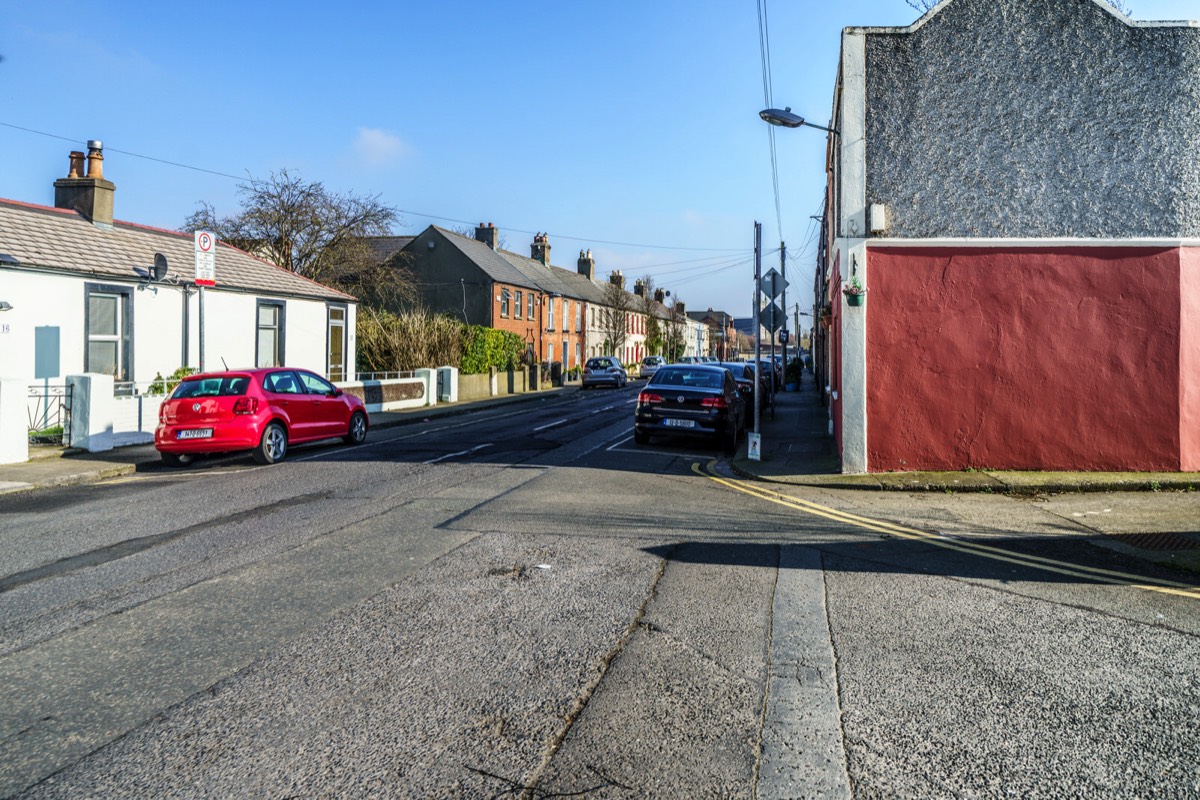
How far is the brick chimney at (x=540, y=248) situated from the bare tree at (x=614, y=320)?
6.77 metres

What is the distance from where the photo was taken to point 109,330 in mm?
17938

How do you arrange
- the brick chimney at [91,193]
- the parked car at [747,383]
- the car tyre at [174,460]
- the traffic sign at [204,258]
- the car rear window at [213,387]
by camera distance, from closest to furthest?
the car rear window at [213,387] → the car tyre at [174,460] → the traffic sign at [204,258] → the brick chimney at [91,193] → the parked car at [747,383]

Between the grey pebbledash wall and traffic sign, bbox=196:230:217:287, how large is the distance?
12671 mm

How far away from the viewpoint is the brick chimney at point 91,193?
19.4 m

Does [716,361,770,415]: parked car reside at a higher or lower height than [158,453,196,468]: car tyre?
higher

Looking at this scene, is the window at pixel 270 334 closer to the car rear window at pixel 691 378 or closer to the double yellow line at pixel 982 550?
the car rear window at pixel 691 378

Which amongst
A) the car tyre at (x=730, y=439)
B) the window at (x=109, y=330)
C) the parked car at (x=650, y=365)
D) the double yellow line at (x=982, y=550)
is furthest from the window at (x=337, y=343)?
the parked car at (x=650, y=365)

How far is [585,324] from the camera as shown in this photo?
63219 mm

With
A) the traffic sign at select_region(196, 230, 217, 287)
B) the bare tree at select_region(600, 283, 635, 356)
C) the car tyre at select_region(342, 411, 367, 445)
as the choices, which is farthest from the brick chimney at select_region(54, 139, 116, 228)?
the bare tree at select_region(600, 283, 635, 356)

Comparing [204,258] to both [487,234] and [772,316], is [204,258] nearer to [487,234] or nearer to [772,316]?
[772,316]

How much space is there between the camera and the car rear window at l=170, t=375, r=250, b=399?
13523mm

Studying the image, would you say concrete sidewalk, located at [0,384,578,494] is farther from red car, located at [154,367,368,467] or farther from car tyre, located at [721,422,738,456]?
car tyre, located at [721,422,738,456]

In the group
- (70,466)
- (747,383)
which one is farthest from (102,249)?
(747,383)

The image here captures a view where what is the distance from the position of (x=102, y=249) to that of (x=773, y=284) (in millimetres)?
14276
